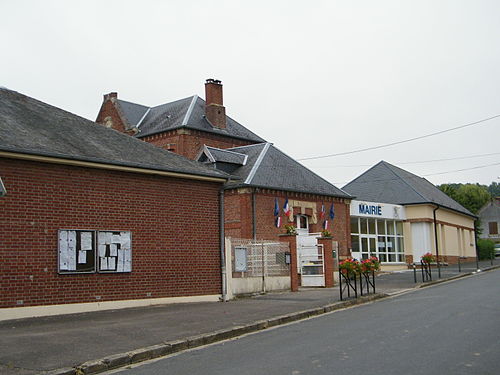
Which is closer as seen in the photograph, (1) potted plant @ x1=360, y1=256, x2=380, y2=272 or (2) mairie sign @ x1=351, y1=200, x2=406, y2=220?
(1) potted plant @ x1=360, y1=256, x2=380, y2=272

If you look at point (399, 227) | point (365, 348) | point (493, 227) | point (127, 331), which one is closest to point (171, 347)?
point (127, 331)

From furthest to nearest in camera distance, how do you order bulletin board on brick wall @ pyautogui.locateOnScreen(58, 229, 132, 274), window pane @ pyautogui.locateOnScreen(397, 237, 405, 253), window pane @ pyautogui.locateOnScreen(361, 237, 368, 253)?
window pane @ pyautogui.locateOnScreen(397, 237, 405, 253) < window pane @ pyautogui.locateOnScreen(361, 237, 368, 253) < bulletin board on brick wall @ pyautogui.locateOnScreen(58, 229, 132, 274)

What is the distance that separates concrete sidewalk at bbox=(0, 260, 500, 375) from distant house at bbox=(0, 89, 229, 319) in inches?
29.6

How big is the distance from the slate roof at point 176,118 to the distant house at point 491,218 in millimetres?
52808

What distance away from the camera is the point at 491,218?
267ft

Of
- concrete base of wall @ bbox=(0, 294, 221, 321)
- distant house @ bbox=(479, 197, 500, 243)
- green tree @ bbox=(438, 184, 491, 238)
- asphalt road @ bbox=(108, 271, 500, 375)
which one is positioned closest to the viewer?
asphalt road @ bbox=(108, 271, 500, 375)

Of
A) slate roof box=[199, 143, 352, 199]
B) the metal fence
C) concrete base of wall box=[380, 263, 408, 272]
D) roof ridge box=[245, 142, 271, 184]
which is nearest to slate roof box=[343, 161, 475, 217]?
concrete base of wall box=[380, 263, 408, 272]

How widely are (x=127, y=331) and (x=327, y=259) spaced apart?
13390mm

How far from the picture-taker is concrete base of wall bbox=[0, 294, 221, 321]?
13.5m

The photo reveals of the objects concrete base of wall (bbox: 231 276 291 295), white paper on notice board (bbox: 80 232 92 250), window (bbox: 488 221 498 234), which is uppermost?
window (bbox: 488 221 498 234)

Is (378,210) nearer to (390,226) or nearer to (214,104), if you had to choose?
(390,226)

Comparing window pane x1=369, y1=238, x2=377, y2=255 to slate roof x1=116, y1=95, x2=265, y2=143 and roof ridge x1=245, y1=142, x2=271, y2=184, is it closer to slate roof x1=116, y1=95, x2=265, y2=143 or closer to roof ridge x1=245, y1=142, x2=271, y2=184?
slate roof x1=116, y1=95, x2=265, y2=143

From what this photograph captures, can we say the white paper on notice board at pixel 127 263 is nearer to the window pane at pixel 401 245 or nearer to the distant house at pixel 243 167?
the distant house at pixel 243 167

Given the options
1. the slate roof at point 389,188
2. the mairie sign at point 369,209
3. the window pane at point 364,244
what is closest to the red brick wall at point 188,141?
the mairie sign at point 369,209
